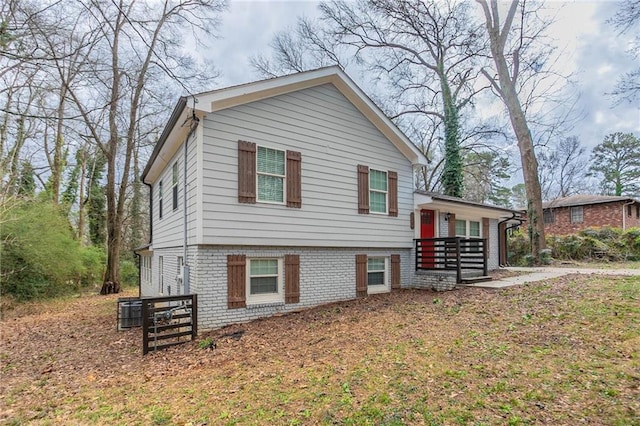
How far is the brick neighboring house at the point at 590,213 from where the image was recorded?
925 inches

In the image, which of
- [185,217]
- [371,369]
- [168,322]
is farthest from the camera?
[185,217]

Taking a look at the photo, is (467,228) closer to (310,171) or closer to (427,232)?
(427,232)

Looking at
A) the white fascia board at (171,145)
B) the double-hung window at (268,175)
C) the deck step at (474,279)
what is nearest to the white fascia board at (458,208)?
the deck step at (474,279)

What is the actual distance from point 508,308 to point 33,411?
814cm

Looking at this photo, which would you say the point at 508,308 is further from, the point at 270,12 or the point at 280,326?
the point at 270,12

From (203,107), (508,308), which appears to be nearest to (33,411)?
(203,107)

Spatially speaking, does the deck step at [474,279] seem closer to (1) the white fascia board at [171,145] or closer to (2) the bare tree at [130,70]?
(1) the white fascia board at [171,145]

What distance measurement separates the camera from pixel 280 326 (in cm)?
730

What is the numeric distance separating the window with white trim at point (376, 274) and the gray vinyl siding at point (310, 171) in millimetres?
583

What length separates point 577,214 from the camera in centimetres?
2533

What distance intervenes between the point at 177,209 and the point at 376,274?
20.3 feet

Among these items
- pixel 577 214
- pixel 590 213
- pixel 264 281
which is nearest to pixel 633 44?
pixel 264 281

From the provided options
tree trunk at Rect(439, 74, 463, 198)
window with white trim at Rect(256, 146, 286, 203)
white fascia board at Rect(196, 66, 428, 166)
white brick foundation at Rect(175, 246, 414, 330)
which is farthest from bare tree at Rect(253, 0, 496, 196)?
window with white trim at Rect(256, 146, 286, 203)

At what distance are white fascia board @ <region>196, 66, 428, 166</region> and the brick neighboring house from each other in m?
20.9
